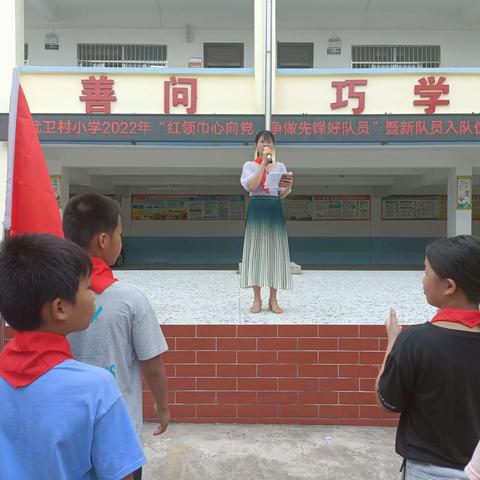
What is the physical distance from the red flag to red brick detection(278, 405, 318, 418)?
2.14 meters

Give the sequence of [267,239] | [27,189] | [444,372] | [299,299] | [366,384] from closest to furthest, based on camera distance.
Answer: [444,372], [27,189], [366,384], [267,239], [299,299]

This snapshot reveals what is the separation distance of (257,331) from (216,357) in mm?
332

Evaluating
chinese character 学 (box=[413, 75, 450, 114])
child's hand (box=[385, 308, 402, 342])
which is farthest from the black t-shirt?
chinese character 学 (box=[413, 75, 450, 114])

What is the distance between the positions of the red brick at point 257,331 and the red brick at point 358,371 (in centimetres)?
52

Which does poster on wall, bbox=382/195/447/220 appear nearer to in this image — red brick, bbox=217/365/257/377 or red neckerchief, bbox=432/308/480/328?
red brick, bbox=217/365/257/377

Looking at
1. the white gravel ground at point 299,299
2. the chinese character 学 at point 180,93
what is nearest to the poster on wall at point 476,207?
the chinese character 学 at point 180,93

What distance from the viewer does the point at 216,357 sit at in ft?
11.7

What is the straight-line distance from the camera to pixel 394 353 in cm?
165

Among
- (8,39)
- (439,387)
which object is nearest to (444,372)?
(439,387)

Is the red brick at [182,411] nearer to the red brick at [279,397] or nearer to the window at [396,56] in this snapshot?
the red brick at [279,397]

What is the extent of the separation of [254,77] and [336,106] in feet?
5.49

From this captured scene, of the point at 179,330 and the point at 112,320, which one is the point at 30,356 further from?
the point at 179,330

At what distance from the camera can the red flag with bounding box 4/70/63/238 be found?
2047mm

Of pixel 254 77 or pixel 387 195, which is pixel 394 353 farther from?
pixel 387 195
